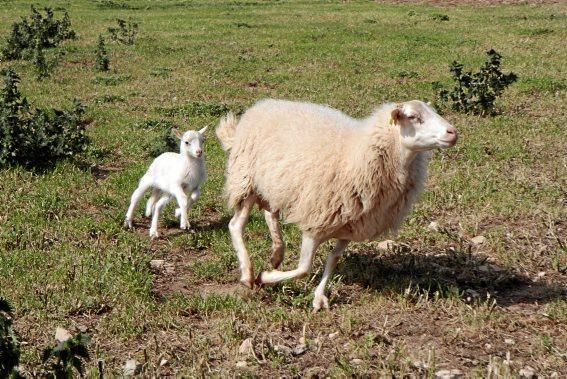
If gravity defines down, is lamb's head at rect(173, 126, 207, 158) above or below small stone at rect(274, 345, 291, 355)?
above

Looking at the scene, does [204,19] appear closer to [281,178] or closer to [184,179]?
[184,179]

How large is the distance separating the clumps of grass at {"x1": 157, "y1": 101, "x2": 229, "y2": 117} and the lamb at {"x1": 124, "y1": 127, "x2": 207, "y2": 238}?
17.6 feet

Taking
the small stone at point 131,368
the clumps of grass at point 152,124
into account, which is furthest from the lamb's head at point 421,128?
the clumps of grass at point 152,124

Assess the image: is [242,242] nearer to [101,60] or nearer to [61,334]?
[61,334]

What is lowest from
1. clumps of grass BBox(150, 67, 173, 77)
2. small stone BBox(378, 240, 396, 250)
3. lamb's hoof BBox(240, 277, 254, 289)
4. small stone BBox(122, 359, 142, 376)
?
small stone BBox(378, 240, 396, 250)

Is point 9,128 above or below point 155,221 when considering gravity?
above

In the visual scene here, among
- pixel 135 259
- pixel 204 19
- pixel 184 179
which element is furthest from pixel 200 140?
pixel 204 19

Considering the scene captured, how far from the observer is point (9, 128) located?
10.4 m

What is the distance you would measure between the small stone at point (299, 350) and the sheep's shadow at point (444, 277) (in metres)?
1.31

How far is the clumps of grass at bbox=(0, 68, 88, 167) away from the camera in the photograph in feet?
33.8

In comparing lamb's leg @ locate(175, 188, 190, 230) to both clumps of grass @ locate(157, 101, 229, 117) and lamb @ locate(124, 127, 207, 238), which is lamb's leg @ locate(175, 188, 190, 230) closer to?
lamb @ locate(124, 127, 207, 238)

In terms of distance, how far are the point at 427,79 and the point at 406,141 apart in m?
12.6

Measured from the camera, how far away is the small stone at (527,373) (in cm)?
502

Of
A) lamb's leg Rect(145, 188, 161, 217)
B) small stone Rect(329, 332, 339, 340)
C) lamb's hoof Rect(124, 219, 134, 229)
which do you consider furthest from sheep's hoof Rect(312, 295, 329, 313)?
lamb's leg Rect(145, 188, 161, 217)
